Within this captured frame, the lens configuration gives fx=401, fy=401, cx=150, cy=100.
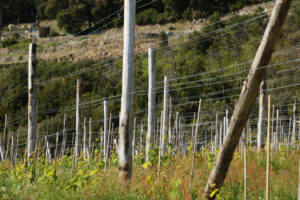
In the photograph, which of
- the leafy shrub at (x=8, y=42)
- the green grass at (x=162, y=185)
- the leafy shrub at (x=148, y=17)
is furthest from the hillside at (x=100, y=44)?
the green grass at (x=162, y=185)

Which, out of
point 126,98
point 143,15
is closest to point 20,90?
point 126,98

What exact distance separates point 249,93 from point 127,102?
2.63 meters

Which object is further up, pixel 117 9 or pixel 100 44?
pixel 117 9

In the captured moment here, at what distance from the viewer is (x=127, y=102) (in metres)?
7.35

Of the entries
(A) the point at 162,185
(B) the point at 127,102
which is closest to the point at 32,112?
(B) the point at 127,102

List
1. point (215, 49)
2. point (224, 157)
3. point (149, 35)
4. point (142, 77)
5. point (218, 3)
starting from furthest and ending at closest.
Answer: point (218, 3), point (149, 35), point (215, 49), point (142, 77), point (224, 157)

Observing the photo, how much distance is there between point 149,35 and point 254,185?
58.9 meters

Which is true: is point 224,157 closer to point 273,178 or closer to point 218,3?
point 273,178

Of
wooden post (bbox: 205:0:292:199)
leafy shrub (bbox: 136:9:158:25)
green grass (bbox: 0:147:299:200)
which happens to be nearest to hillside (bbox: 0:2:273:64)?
leafy shrub (bbox: 136:9:158:25)

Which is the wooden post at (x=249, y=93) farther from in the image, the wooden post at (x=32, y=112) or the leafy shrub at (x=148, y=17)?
the leafy shrub at (x=148, y=17)

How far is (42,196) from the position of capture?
6.76 meters

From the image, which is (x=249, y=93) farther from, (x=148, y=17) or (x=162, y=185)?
(x=148, y=17)

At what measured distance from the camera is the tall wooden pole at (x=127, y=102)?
718 cm

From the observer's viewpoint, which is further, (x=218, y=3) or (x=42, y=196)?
(x=218, y=3)
